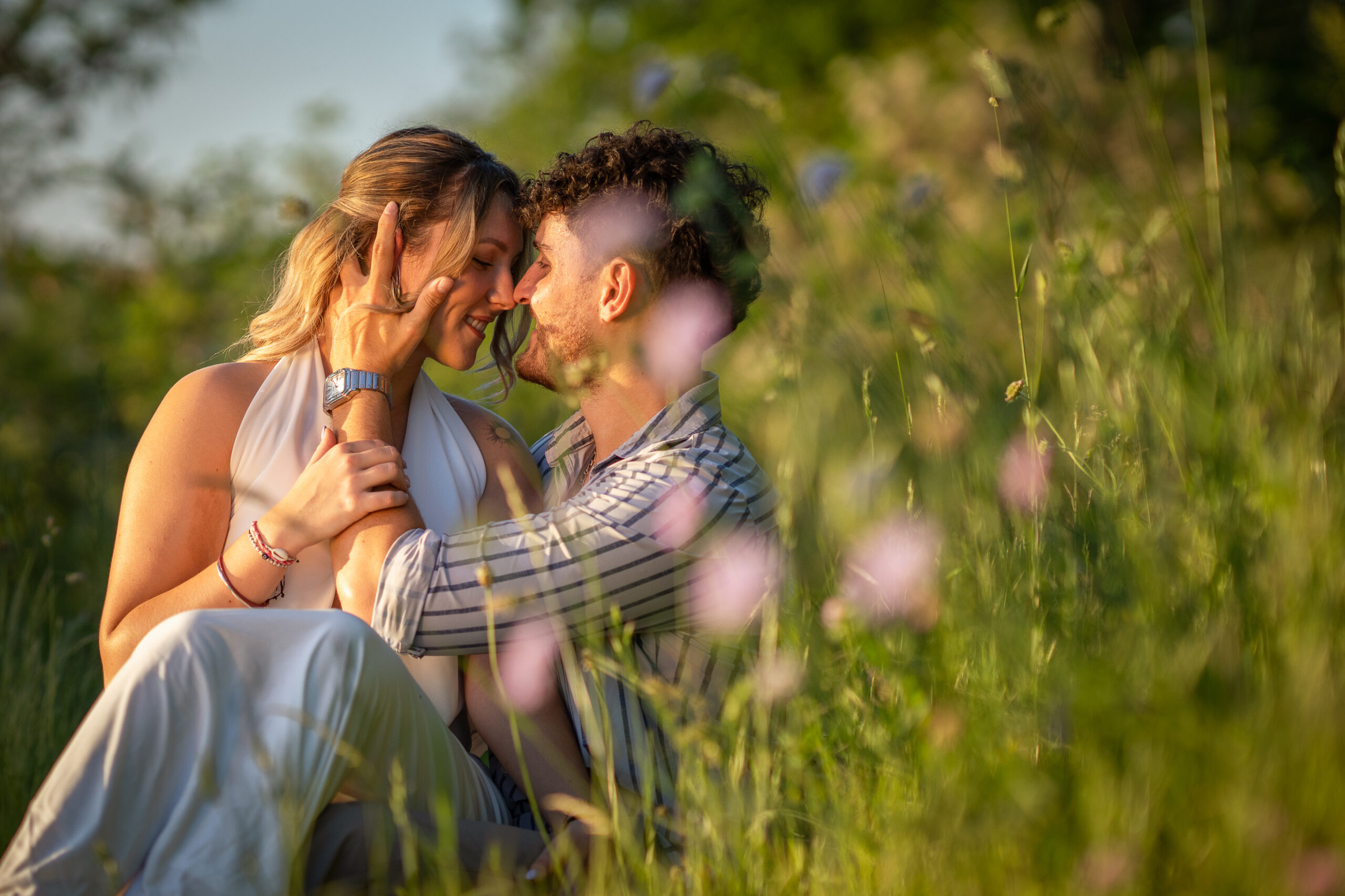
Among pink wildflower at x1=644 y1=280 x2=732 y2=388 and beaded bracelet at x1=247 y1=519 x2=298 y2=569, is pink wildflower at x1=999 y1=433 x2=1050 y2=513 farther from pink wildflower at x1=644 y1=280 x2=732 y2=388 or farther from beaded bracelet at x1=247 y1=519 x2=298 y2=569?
beaded bracelet at x1=247 y1=519 x2=298 y2=569

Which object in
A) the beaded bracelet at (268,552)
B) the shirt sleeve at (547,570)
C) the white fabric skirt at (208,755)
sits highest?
the beaded bracelet at (268,552)

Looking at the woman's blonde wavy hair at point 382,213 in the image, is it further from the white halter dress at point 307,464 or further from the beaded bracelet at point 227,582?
the beaded bracelet at point 227,582

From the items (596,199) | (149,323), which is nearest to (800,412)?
(596,199)

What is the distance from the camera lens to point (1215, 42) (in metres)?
3.61

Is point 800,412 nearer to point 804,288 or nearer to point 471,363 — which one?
point 804,288

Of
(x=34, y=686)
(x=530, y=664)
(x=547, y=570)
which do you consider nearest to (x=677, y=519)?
(x=547, y=570)

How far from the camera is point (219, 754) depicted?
5.34 ft

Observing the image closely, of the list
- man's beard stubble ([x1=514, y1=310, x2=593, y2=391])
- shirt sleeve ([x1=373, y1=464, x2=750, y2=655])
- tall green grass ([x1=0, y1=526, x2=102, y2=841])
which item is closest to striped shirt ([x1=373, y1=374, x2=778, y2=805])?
shirt sleeve ([x1=373, y1=464, x2=750, y2=655])

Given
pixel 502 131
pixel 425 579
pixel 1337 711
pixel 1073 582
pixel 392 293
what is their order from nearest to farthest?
pixel 1337 711, pixel 1073 582, pixel 425 579, pixel 392 293, pixel 502 131

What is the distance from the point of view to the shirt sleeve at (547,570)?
6.33 feet

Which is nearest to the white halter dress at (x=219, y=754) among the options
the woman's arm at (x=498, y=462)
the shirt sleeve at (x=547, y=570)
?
the shirt sleeve at (x=547, y=570)

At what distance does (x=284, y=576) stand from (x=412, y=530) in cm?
42

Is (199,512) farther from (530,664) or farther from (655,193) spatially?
(655,193)

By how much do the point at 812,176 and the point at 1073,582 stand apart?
36.3 inches
